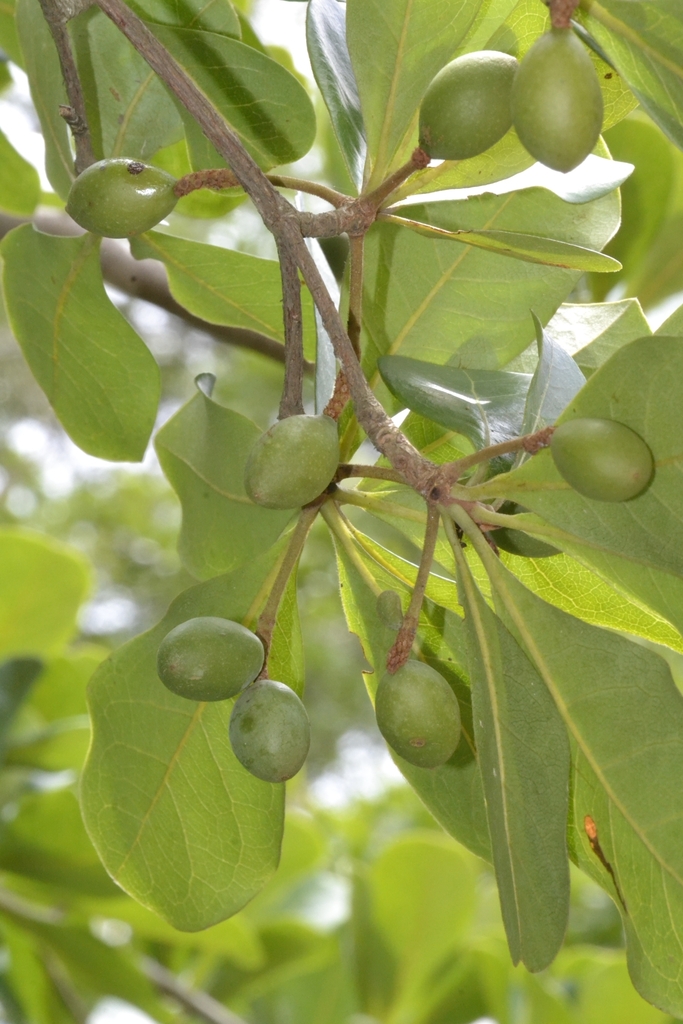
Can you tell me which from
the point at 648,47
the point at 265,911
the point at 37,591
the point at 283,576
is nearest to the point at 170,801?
the point at 283,576

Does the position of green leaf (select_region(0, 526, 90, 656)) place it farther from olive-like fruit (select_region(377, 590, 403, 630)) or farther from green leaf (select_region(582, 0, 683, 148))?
green leaf (select_region(582, 0, 683, 148))

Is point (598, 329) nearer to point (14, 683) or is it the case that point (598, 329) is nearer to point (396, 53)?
point (396, 53)

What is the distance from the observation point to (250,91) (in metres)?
0.94

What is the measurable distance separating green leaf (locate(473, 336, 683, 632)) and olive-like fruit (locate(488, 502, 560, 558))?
2.0 inches

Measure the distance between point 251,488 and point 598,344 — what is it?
51cm

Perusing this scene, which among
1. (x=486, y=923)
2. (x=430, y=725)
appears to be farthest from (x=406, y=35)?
(x=486, y=923)

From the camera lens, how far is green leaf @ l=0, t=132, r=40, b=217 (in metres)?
1.35

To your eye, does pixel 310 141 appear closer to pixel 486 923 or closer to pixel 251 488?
pixel 251 488

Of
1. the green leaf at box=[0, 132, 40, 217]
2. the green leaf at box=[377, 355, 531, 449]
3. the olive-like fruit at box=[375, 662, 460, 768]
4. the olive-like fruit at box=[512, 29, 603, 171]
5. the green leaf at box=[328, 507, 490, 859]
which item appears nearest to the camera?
the olive-like fruit at box=[512, 29, 603, 171]

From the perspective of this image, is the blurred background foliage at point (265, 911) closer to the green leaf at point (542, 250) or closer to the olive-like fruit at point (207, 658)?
the green leaf at point (542, 250)

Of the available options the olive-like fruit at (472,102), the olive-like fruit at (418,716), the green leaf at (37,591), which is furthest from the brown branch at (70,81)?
the green leaf at (37,591)

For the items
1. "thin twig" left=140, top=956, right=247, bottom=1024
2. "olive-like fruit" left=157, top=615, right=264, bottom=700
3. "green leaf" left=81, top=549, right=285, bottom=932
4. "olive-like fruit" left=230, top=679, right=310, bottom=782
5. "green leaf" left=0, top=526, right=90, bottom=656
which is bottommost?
"thin twig" left=140, top=956, right=247, bottom=1024

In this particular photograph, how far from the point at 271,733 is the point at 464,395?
0.29 m

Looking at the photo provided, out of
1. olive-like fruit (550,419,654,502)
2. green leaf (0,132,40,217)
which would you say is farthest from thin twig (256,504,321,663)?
green leaf (0,132,40,217)
